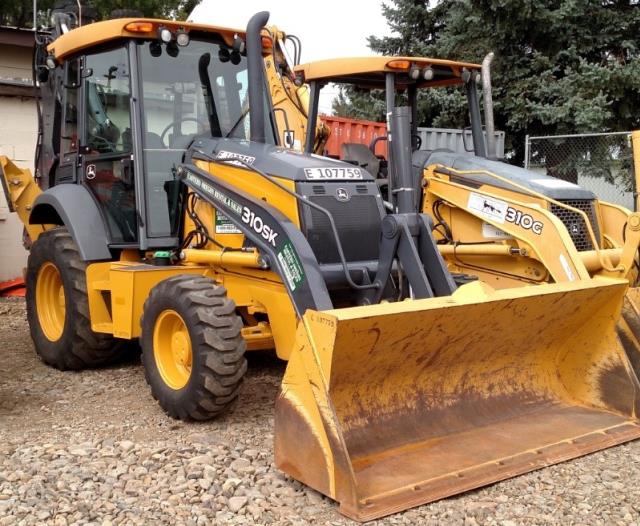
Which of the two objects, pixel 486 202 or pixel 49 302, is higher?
pixel 486 202

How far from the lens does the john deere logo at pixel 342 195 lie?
5031mm

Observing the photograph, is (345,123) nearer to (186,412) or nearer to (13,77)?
(13,77)

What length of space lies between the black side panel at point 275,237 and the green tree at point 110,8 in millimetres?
10482

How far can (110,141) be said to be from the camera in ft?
19.1

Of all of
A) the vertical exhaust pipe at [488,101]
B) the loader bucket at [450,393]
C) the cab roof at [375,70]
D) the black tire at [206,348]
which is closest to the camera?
the loader bucket at [450,393]

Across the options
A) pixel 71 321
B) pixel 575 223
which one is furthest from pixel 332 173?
pixel 575 223

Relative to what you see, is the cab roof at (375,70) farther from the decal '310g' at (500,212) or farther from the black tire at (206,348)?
the black tire at (206,348)

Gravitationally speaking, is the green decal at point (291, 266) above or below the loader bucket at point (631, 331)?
above

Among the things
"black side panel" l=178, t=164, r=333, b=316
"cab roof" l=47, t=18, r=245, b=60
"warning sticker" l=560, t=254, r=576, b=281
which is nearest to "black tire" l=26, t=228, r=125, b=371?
"black side panel" l=178, t=164, r=333, b=316

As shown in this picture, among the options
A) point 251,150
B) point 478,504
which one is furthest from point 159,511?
point 251,150

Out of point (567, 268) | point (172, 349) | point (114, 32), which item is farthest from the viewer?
point (567, 268)

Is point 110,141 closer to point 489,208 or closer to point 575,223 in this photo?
point 489,208

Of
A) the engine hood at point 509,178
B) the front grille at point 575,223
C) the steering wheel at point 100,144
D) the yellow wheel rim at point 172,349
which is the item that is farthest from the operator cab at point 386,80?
the yellow wheel rim at point 172,349

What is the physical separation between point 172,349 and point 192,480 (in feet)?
4.02
